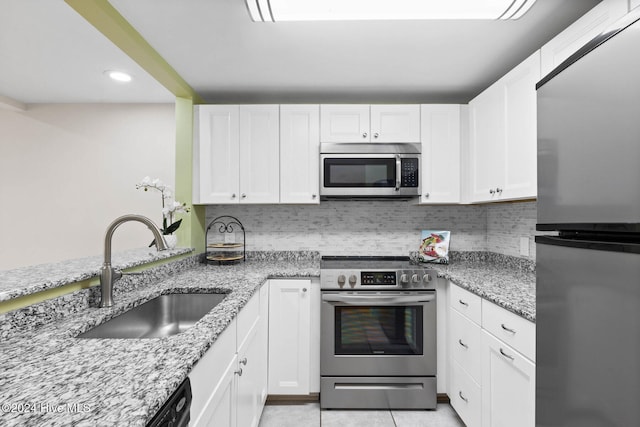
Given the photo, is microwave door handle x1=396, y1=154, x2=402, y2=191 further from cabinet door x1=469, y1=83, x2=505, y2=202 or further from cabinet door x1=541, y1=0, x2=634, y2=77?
cabinet door x1=541, y1=0, x2=634, y2=77

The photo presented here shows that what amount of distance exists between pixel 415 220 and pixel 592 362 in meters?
2.19

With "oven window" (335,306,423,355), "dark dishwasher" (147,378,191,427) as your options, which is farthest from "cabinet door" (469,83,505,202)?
"dark dishwasher" (147,378,191,427)

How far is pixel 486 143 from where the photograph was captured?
86.4 inches

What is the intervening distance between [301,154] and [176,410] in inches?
79.1

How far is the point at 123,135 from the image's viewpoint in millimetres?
3100

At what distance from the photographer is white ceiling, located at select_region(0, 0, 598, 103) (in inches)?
64.9

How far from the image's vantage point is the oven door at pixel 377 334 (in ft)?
7.11

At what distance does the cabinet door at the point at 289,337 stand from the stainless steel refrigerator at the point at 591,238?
155cm

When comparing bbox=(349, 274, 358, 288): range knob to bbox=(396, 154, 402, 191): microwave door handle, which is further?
bbox=(396, 154, 402, 191): microwave door handle

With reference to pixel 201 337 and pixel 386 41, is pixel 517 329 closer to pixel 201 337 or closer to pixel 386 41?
pixel 201 337

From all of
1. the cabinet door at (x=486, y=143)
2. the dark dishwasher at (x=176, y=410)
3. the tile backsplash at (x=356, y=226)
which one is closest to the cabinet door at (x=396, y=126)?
the cabinet door at (x=486, y=143)

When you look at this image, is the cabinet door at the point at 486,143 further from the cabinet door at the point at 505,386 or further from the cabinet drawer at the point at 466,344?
the cabinet door at the point at 505,386

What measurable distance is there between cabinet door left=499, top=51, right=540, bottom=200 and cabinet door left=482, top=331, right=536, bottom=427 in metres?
0.83

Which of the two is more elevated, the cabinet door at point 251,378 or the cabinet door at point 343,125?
the cabinet door at point 343,125
